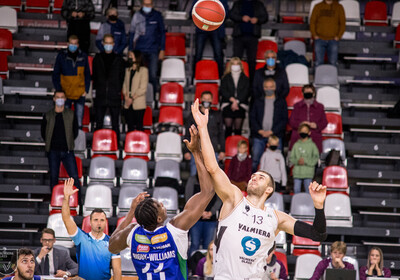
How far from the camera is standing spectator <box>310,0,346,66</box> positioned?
1380 cm

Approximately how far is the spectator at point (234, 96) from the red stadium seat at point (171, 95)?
40.4 inches

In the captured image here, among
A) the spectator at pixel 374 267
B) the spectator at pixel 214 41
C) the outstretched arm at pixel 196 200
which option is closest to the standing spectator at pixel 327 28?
the spectator at pixel 214 41

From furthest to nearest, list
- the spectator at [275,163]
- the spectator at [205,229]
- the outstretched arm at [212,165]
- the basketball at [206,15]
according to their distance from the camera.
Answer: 1. the spectator at [275,163]
2. the spectator at [205,229]
3. the basketball at [206,15]
4. the outstretched arm at [212,165]

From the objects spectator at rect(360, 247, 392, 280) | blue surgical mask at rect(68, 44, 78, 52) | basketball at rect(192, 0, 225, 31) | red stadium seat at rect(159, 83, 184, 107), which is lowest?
spectator at rect(360, 247, 392, 280)

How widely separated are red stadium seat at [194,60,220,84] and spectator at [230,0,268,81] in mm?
543

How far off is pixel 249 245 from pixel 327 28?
900 cm

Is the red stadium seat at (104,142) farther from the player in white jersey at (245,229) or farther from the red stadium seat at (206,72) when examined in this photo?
the player in white jersey at (245,229)

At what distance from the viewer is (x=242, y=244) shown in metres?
5.56

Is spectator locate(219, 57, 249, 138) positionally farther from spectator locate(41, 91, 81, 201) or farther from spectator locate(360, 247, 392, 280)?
spectator locate(360, 247, 392, 280)

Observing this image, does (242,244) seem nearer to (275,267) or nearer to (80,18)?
(275,267)

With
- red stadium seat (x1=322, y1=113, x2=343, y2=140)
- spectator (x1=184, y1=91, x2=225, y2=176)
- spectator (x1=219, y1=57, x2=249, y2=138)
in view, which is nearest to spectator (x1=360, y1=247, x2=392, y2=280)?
spectator (x1=184, y1=91, x2=225, y2=176)

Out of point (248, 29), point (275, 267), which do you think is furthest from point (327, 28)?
point (275, 267)

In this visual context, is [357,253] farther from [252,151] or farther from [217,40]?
[217,40]

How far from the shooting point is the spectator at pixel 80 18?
13.4 meters
